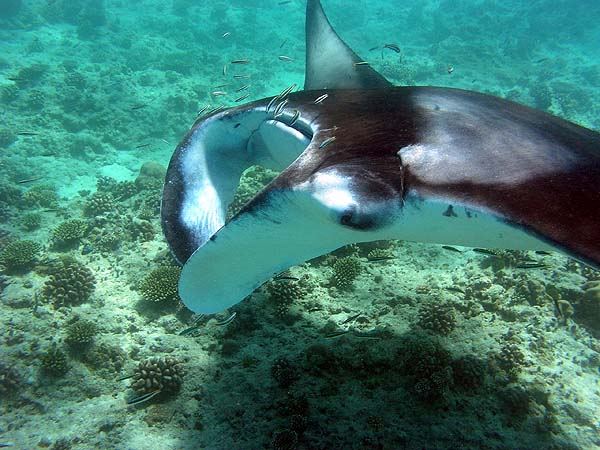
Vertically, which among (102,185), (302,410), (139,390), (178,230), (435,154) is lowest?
(102,185)

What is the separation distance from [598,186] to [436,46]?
79.8 feet

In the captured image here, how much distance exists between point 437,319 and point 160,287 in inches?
148

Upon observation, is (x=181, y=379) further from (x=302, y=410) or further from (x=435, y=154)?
(x=435, y=154)

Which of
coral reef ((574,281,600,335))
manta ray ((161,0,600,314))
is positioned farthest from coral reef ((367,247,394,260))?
manta ray ((161,0,600,314))

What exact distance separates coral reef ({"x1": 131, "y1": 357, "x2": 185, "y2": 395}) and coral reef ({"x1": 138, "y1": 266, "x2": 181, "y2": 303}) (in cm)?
114

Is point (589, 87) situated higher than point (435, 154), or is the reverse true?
point (435, 154)

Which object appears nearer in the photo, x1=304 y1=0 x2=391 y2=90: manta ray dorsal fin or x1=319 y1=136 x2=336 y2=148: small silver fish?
x1=319 y1=136 x2=336 y2=148: small silver fish

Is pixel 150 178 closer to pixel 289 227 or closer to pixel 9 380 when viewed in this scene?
pixel 9 380

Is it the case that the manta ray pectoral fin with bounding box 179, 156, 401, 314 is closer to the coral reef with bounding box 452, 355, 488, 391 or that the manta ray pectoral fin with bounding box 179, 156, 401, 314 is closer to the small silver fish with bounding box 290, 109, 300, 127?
the small silver fish with bounding box 290, 109, 300, 127

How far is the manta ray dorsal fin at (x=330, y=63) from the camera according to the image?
426cm

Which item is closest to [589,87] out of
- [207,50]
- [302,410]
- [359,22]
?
[359,22]

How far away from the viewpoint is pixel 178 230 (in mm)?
2779

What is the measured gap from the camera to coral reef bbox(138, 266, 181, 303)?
4.75 metres

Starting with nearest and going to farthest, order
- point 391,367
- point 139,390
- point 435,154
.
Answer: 1. point 435,154
2. point 391,367
3. point 139,390
